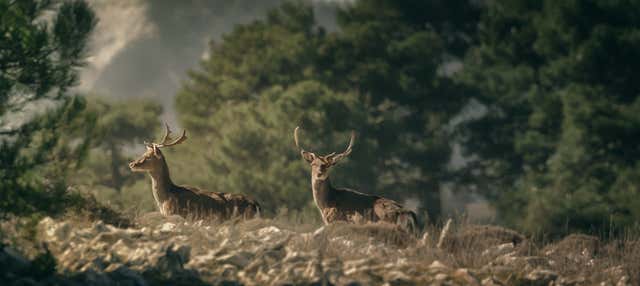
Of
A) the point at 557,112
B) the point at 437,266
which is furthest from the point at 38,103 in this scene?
the point at 557,112

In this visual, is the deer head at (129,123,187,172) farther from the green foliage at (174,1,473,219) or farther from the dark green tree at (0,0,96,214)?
the green foliage at (174,1,473,219)

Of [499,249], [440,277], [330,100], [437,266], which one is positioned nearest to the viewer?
[440,277]

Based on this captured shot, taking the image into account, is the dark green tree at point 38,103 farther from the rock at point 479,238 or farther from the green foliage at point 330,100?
the green foliage at point 330,100

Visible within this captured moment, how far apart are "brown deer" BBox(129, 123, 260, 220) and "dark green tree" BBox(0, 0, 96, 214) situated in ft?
9.25

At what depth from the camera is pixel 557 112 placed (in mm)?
33094

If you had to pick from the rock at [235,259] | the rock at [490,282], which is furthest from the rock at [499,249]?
the rock at [235,259]

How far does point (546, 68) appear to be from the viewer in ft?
110

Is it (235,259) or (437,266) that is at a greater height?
(235,259)

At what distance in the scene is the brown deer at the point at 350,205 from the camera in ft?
46.0

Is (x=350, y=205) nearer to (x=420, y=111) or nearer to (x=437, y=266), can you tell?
(x=437, y=266)

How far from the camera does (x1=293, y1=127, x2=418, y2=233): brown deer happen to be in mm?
14016

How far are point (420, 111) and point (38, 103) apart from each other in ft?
86.9

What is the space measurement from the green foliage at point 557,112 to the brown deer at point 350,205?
14.3 metres

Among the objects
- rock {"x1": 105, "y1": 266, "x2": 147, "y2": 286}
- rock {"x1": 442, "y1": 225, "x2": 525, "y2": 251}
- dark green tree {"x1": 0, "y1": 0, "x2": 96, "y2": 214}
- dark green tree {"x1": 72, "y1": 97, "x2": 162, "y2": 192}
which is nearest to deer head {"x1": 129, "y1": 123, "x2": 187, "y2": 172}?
dark green tree {"x1": 0, "y1": 0, "x2": 96, "y2": 214}
